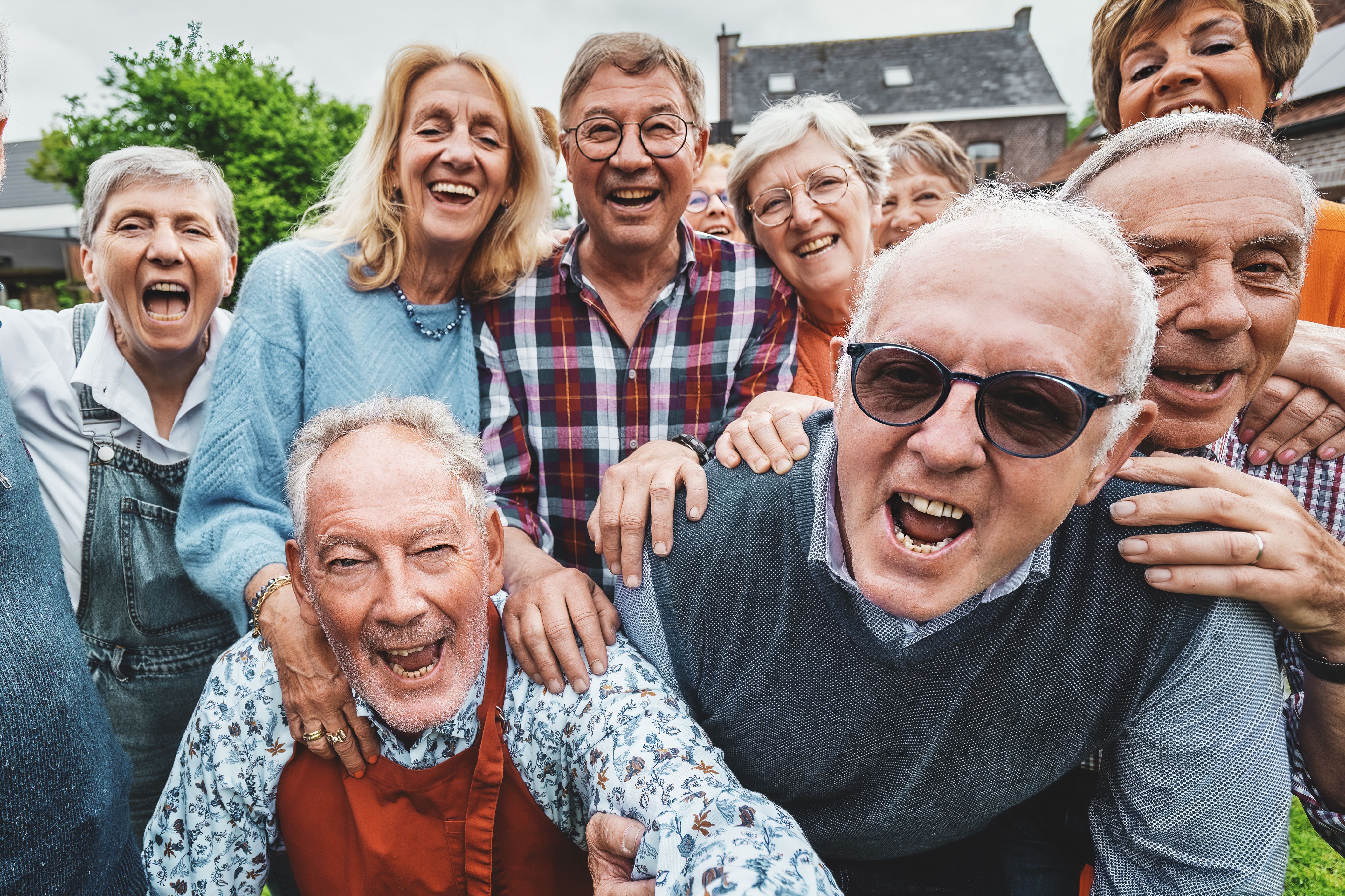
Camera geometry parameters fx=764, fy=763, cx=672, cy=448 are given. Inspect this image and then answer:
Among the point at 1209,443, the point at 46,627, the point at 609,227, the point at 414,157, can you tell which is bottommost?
the point at 46,627

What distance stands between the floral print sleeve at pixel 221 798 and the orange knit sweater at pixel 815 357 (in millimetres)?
1946

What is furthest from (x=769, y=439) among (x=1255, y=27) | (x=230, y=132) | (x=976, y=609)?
(x=230, y=132)

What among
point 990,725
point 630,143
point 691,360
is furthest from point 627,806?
point 630,143

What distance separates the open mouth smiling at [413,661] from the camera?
196cm

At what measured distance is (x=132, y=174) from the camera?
288 centimetres

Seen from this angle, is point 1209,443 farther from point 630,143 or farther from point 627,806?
point 630,143

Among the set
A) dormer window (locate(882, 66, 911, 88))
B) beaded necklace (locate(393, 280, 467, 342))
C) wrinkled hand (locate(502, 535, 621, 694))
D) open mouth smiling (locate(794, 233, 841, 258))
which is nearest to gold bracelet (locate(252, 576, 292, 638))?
wrinkled hand (locate(502, 535, 621, 694))

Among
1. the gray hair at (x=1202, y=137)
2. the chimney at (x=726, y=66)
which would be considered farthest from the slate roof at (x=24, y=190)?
the gray hair at (x=1202, y=137)

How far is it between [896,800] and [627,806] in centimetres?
65

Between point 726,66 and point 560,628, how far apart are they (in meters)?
29.7

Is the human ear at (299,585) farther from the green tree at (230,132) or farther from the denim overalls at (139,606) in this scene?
the green tree at (230,132)

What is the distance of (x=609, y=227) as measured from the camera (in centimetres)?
262

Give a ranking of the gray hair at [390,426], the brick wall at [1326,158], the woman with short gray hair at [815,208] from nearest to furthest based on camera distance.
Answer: the gray hair at [390,426], the woman with short gray hair at [815,208], the brick wall at [1326,158]

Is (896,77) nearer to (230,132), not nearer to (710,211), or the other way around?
(230,132)
